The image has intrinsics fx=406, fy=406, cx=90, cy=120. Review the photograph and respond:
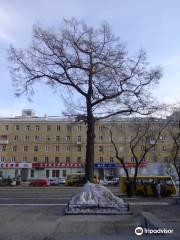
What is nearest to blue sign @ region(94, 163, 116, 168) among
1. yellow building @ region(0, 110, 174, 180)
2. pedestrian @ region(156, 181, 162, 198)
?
yellow building @ region(0, 110, 174, 180)

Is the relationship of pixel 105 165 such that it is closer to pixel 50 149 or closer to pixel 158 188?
pixel 50 149

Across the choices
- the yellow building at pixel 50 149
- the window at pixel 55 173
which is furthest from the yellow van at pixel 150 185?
the window at pixel 55 173

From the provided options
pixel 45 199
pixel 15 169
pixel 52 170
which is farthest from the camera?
pixel 15 169

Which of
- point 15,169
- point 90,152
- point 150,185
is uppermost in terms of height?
point 90,152

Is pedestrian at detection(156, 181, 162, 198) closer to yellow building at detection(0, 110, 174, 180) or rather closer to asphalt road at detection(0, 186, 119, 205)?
asphalt road at detection(0, 186, 119, 205)

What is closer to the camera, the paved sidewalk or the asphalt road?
the paved sidewalk

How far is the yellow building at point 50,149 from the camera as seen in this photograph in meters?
91.4

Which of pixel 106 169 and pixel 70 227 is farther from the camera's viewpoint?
pixel 106 169

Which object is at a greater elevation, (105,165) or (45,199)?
(105,165)

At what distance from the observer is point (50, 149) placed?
95.9 meters

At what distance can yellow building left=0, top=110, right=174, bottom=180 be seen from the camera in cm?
9138

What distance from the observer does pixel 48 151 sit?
314ft

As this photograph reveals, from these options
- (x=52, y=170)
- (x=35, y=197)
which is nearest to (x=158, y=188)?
(x=35, y=197)

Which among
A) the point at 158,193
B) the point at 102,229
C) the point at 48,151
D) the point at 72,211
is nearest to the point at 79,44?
the point at 72,211
